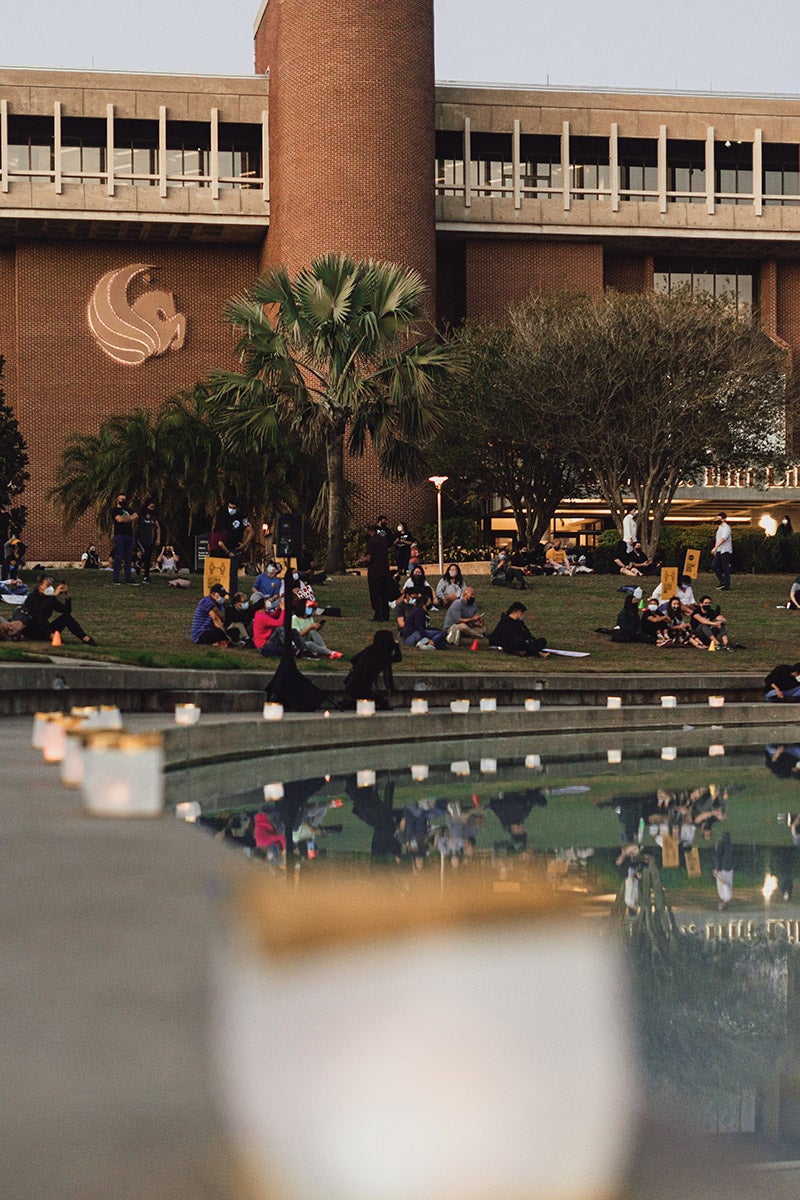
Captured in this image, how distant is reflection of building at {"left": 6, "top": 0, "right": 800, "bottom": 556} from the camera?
47.2m

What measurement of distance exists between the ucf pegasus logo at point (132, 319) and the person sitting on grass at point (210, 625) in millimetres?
33715

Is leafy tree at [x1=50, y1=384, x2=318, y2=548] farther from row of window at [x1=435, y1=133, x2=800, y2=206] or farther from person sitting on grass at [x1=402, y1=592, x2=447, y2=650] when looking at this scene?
row of window at [x1=435, y1=133, x2=800, y2=206]

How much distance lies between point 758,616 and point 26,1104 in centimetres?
2429

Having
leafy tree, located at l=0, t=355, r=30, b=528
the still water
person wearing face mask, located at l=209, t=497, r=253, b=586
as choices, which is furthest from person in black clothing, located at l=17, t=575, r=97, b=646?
leafy tree, located at l=0, t=355, r=30, b=528

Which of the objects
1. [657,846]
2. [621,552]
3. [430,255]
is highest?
[430,255]

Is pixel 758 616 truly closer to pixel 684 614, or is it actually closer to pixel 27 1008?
pixel 684 614

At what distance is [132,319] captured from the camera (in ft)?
172

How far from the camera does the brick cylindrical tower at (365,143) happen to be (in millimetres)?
46719

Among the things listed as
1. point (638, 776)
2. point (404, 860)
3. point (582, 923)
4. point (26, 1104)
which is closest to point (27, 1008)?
point (26, 1104)

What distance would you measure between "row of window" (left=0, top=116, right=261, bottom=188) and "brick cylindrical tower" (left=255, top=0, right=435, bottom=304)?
6.08 meters

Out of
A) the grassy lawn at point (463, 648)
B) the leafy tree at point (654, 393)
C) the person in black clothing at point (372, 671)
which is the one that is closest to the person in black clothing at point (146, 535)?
the grassy lawn at point (463, 648)

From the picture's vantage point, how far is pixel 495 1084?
3.86 metres

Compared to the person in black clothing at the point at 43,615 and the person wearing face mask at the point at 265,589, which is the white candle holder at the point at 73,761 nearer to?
the person in black clothing at the point at 43,615

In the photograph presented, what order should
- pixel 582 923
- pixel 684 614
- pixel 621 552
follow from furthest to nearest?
pixel 621 552 → pixel 684 614 → pixel 582 923
